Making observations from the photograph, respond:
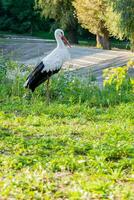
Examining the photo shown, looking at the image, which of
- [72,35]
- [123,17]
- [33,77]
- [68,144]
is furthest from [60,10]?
[68,144]

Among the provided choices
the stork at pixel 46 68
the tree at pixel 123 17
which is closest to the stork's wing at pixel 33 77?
the stork at pixel 46 68

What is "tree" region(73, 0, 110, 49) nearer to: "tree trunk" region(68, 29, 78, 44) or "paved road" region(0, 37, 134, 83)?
"paved road" region(0, 37, 134, 83)

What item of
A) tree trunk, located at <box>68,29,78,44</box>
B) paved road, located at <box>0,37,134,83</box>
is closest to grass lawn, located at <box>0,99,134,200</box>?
paved road, located at <box>0,37,134,83</box>

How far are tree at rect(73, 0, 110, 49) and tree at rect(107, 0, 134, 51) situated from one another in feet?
11.5

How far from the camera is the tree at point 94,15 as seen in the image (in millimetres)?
27359

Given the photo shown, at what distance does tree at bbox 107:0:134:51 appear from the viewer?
21609 mm

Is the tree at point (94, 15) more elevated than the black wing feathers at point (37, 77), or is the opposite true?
the tree at point (94, 15)

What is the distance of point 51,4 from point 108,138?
2722cm

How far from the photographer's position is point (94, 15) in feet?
92.2

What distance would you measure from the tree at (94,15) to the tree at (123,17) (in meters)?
3.52

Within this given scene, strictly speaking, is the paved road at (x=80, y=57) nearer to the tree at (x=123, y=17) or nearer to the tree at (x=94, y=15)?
the tree at (x=123, y=17)

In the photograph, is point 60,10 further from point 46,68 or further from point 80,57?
point 46,68

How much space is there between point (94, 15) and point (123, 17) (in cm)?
629

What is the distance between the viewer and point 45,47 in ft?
91.9
